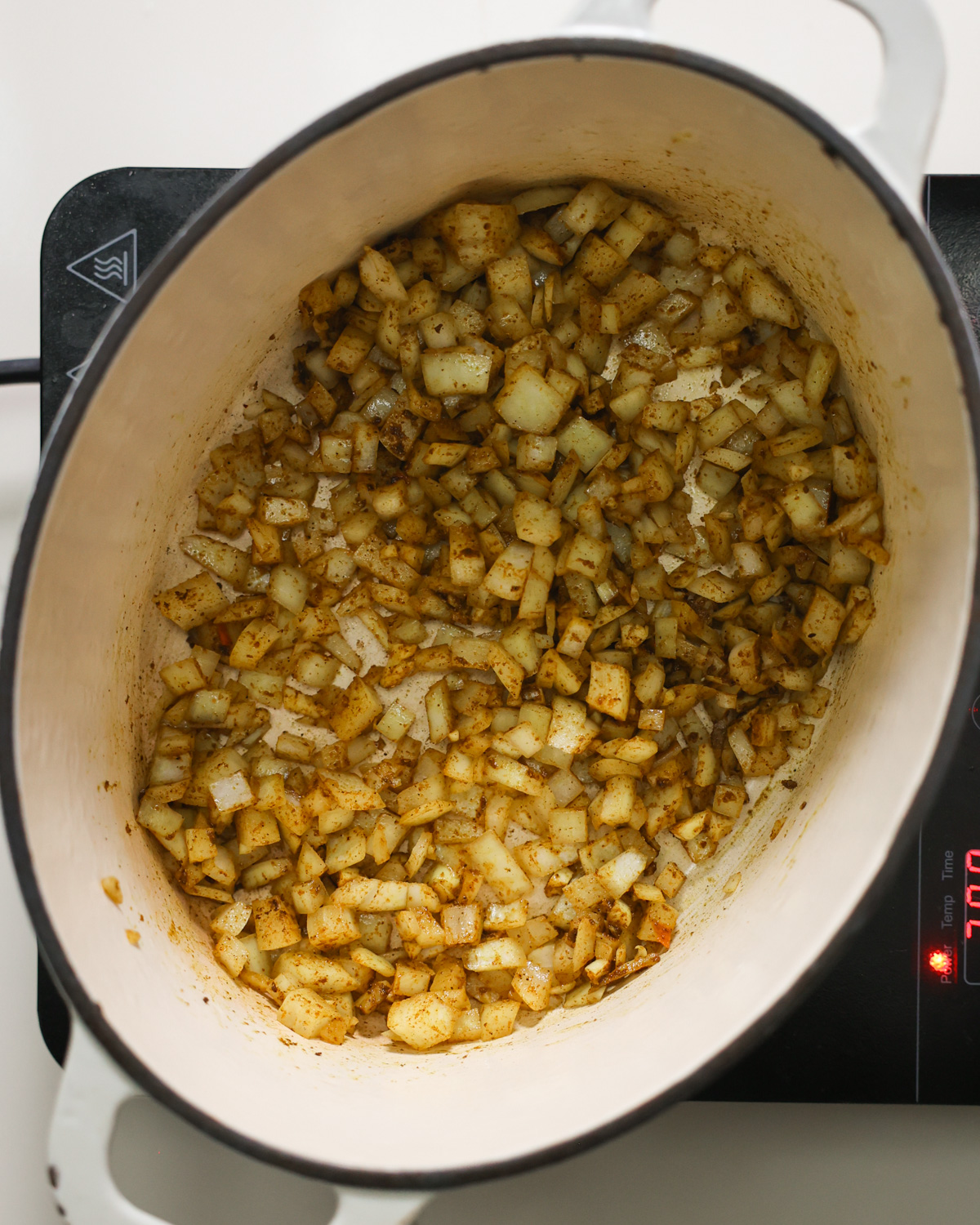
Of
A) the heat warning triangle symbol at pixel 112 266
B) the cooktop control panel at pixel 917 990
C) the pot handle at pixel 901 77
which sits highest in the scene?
the pot handle at pixel 901 77

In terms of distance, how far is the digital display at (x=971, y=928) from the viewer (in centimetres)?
95

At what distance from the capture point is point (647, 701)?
3.27 feet

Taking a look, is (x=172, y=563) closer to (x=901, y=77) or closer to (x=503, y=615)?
(x=503, y=615)

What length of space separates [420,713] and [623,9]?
68cm

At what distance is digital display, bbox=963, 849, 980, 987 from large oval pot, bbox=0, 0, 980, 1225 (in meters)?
0.20

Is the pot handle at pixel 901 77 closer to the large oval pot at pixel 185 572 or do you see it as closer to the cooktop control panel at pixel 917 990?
the large oval pot at pixel 185 572

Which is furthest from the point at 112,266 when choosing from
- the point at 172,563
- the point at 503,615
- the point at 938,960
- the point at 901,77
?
the point at 938,960

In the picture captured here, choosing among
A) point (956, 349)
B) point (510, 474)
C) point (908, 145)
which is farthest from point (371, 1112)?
point (908, 145)

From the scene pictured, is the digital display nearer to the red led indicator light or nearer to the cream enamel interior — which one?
the red led indicator light

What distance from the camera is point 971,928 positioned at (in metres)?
0.95

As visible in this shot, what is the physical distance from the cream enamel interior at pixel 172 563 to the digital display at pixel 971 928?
20 centimetres

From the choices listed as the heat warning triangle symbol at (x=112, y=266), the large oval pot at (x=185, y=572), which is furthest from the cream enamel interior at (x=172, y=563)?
the heat warning triangle symbol at (x=112, y=266)

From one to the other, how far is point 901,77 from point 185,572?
775mm

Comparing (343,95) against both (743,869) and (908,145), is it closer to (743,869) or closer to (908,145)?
(908,145)
